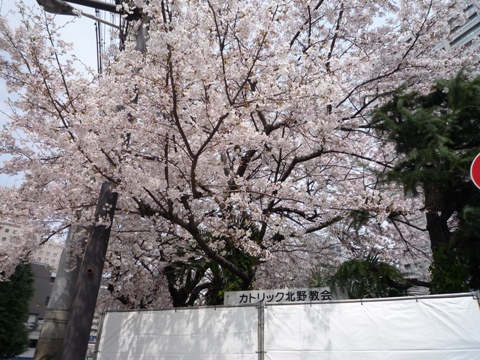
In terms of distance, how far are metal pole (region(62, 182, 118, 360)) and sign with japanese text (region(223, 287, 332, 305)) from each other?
2.02 meters

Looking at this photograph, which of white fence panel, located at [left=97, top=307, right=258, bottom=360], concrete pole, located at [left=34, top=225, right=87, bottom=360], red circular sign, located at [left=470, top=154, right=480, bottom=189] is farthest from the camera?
concrete pole, located at [left=34, top=225, right=87, bottom=360]

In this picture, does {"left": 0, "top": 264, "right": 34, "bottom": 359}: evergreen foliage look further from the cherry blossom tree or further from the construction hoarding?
the construction hoarding

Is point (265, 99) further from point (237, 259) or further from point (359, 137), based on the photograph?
point (359, 137)

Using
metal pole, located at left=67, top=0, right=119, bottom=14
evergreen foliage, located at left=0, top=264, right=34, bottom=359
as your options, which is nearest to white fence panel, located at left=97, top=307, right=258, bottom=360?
metal pole, located at left=67, top=0, right=119, bottom=14

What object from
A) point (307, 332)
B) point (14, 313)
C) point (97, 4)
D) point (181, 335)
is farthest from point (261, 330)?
point (14, 313)

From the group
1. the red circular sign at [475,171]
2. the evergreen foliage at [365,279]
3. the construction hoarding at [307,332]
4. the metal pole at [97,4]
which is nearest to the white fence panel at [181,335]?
the construction hoarding at [307,332]

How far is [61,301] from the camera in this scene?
16.9 feet

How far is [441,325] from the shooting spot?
12.3ft

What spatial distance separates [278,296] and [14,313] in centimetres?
2332

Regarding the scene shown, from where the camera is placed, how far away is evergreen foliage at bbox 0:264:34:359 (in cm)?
2068

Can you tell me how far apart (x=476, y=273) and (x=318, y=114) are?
171 inches

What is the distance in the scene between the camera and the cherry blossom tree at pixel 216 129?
15.8ft

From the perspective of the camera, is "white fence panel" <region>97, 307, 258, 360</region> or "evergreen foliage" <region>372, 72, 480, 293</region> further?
"evergreen foliage" <region>372, 72, 480, 293</region>

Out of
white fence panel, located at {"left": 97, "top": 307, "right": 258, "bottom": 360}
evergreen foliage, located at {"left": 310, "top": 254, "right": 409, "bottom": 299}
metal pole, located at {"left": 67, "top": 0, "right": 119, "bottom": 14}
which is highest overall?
metal pole, located at {"left": 67, "top": 0, "right": 119, "bottom": 14}
